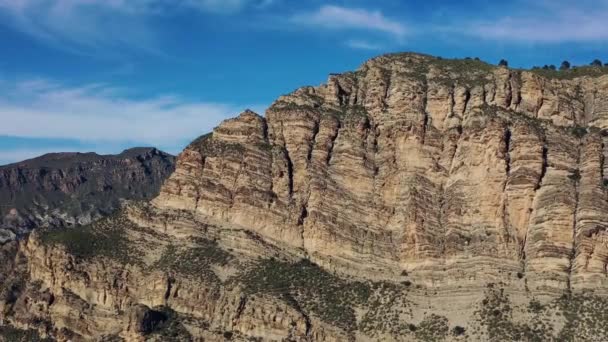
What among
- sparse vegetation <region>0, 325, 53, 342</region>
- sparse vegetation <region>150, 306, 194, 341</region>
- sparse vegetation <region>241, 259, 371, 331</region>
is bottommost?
sparse vegetation <region>0, 325, 53, 342</region>

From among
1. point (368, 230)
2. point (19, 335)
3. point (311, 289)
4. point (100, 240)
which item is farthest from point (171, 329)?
point (368, 230)

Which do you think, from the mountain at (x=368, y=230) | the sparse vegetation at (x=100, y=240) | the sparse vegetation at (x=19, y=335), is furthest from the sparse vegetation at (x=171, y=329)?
the sparse vegetation at (x=19, y=335)

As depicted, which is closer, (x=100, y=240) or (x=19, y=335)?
(x=19, y=335)

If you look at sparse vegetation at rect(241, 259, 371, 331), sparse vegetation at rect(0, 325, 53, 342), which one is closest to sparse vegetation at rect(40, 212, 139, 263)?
sparse vegetation at rect(0, 325, 53, 342)

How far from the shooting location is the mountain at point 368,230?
139625mm

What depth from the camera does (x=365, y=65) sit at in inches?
7067

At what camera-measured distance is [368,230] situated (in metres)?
153

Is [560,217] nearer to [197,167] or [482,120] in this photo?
[482,120]

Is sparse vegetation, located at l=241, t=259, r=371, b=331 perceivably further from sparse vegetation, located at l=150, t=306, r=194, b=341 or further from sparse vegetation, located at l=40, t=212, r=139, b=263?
sparse vegetation, located at l=40, t=212, r=139, b=263

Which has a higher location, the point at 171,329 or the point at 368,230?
the point at 368,230

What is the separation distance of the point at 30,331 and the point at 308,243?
1895 inches

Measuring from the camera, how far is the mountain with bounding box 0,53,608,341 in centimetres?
13962

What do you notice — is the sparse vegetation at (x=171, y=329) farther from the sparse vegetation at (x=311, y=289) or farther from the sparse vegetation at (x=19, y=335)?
the sparse vegetation at (x=19, y=335)

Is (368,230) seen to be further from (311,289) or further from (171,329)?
(171,329)
